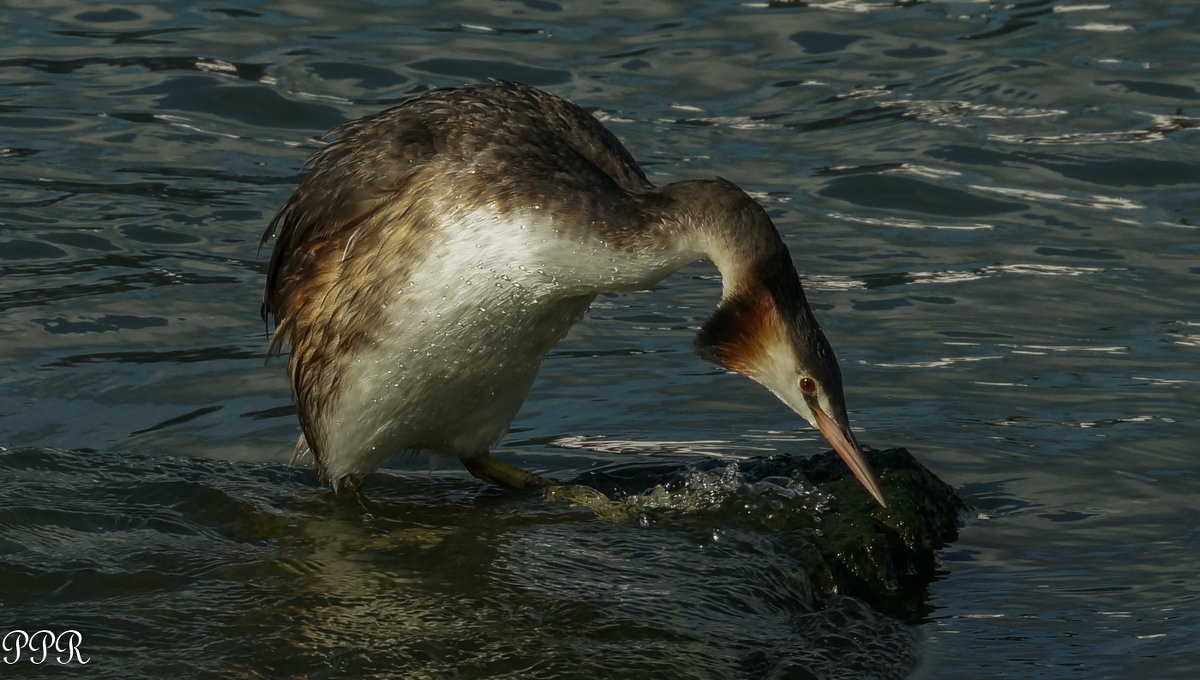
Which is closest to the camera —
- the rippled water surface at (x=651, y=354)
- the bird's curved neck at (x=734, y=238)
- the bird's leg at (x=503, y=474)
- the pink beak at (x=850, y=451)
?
the rippled water surface at (x=651, y=354)

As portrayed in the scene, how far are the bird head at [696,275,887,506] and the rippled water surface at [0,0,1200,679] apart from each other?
0.51 metres

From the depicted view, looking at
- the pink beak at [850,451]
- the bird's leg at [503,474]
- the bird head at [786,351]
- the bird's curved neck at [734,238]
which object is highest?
the bird's curved neck at [734,238]

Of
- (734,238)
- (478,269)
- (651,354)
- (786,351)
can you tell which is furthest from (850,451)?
(651,354)

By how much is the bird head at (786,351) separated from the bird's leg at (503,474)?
130 cm

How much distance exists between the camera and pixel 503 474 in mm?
7824

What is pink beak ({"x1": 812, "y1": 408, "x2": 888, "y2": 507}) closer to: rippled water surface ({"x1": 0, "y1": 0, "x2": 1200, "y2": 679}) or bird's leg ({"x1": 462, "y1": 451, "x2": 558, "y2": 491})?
rippled water surface ({"x1": 0, "y1": 0, "x2": 1200, "y2": 679})

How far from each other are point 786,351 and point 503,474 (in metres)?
1.70

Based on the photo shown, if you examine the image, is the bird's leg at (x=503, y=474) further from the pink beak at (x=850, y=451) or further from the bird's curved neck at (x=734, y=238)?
the bird's curved neck at (x=734, y=238)

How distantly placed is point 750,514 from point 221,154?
622 centimetres

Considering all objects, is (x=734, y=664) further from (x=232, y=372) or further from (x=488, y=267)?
(x=232, y=372)

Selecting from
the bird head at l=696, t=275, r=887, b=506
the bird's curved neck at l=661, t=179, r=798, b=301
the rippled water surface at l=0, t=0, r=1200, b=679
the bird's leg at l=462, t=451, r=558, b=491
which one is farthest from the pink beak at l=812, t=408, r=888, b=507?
the bird's leg at l=462, t=451, r=558, b=491

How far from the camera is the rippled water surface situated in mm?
6258

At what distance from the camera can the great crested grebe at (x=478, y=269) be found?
6.62 metres

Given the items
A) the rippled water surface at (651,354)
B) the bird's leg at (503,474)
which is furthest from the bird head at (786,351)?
the bird's leg at (503,474)
